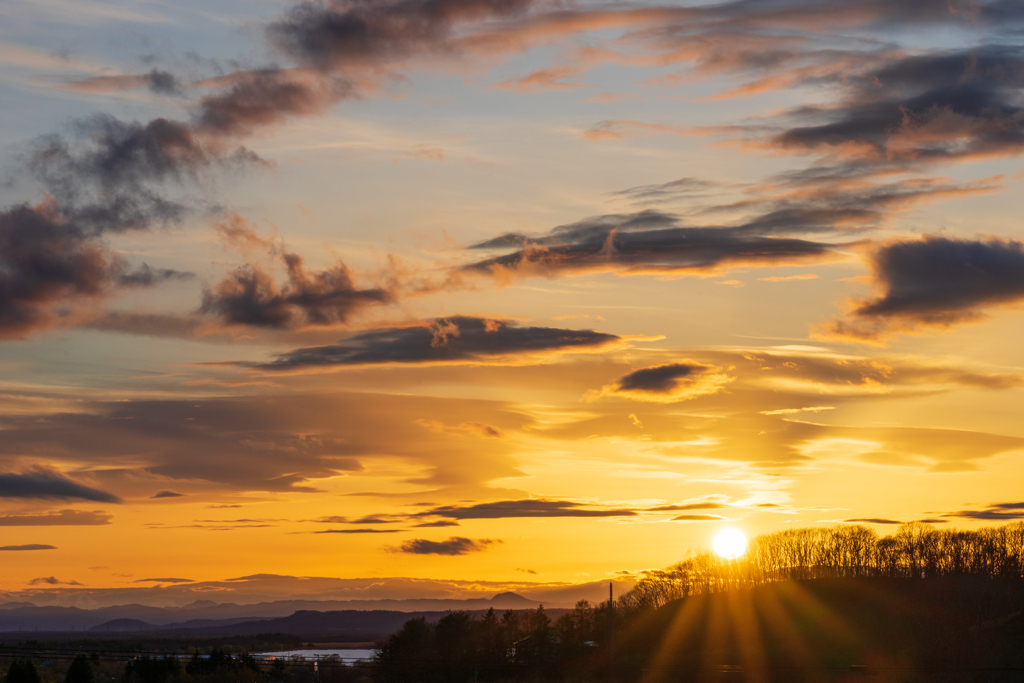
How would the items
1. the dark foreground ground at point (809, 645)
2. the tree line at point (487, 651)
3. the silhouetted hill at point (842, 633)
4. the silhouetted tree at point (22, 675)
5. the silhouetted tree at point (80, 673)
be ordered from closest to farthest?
the silhouetted tree at point (22, 675), the silhouetted tree at point (80, 673), the dark foreground ground at point (809, 645), the silhouetted hill at point (842, 633), the tree line at point (487, 651)

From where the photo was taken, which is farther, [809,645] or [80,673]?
[809,645]

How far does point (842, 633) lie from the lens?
167375 millimetres

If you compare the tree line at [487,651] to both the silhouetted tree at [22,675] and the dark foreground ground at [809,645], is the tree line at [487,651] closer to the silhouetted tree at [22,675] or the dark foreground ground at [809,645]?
the dark foreground ground at [809,645]

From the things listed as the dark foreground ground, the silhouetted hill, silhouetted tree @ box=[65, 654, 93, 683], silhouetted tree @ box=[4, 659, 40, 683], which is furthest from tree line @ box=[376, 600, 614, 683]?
silhouetted tree @ box=[4, 659, 40, 683]

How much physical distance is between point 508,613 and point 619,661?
20.0 meters

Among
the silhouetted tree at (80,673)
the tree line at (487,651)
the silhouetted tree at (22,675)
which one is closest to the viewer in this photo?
the silhouetted tree at (22,675)

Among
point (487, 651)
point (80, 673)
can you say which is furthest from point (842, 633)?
point (80, 673)

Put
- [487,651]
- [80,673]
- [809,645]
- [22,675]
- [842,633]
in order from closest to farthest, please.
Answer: [22,675], [80,673], [487,651], [809,645], [842,633]

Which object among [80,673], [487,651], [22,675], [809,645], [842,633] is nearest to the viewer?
[22,675]

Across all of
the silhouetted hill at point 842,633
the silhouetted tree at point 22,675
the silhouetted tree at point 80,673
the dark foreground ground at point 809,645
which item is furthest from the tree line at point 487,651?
the silhouetted tree at point 22,675

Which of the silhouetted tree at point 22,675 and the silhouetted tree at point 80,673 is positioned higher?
the silhouetted tree at point 22,675

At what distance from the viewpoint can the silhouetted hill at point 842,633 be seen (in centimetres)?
13512

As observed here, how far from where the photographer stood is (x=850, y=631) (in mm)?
168250

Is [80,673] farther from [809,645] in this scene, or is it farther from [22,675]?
[809,645]
